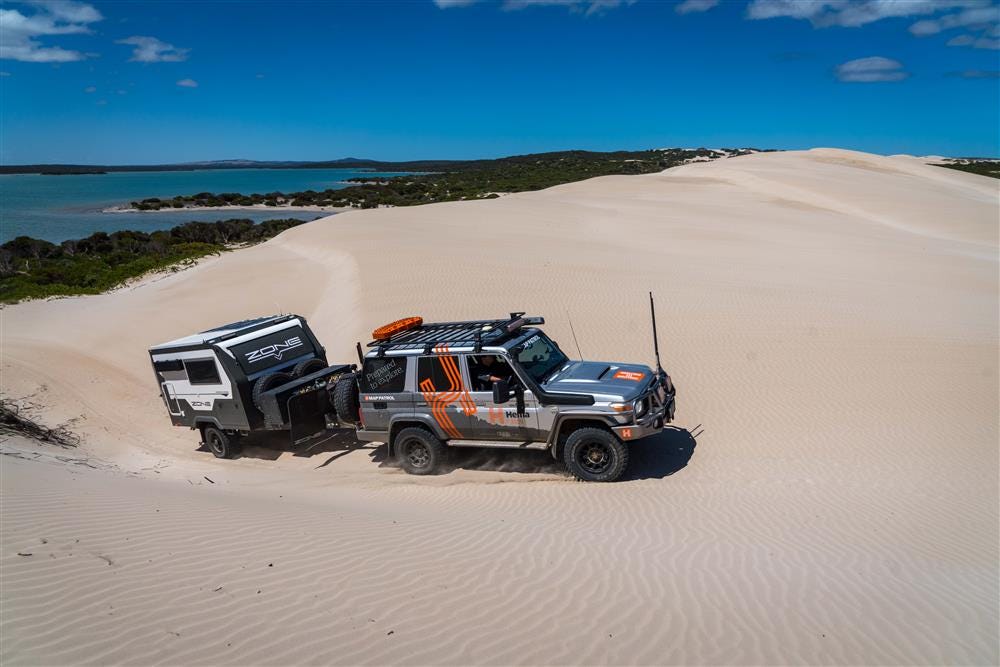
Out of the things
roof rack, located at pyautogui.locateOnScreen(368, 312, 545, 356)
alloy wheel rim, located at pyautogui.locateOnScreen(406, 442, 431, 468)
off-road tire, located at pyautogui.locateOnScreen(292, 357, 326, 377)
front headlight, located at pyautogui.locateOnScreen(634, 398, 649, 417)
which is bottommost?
alloy wheel rim, located at pyautogui.locateOnScreen(406, 442, 431, 468)

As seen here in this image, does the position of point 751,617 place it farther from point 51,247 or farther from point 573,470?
point 51,247

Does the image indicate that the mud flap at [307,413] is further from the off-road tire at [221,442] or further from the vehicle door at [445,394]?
the vehicle door at [445,394]

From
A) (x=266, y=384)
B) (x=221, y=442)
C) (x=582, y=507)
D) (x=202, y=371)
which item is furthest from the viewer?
(x=221, y=442)

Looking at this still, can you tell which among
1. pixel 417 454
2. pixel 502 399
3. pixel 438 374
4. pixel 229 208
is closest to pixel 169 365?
pixel 417 454

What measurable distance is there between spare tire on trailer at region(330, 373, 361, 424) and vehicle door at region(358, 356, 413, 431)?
26.4 inches

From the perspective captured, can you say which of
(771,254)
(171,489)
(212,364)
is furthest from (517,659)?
(771,254)

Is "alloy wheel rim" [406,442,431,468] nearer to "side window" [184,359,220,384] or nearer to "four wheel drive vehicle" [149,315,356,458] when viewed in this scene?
"four wheel drive vehicle" [149,315,356,458]

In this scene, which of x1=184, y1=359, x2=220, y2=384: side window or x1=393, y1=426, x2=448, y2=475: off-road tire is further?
x1=184, y1=359, x2=220, y2=384: side window

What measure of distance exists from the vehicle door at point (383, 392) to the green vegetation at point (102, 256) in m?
23.6

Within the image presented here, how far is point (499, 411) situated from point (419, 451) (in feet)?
5.49

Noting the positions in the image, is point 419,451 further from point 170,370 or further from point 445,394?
point 170,370

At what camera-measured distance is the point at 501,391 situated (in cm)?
927

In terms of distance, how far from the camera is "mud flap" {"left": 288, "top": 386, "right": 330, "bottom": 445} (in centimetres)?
1150

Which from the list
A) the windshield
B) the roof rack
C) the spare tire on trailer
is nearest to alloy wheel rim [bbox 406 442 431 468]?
the spare tire on trailer
